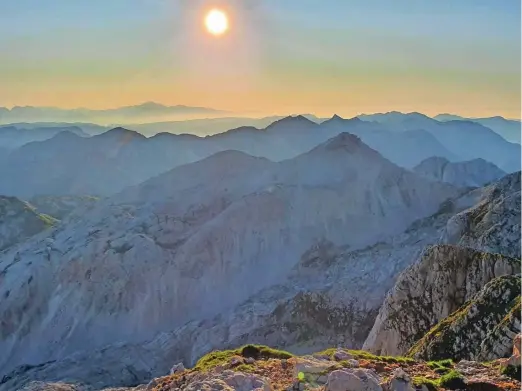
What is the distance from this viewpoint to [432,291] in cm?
2880

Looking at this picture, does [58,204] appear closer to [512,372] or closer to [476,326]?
[476,326]

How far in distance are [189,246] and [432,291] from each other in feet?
175

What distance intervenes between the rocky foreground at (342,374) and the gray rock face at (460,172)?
372 ft

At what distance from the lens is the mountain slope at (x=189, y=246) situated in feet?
241

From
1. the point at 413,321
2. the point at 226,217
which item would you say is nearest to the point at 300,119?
the point at 226,217

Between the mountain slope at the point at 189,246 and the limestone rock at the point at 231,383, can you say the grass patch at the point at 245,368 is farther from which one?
the mountain slope at the point at 189,246

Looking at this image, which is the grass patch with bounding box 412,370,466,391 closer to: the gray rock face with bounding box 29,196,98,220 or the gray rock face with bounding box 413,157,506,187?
the gray rock face with bounding box 413,157,506,187

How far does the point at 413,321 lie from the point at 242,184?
222ft

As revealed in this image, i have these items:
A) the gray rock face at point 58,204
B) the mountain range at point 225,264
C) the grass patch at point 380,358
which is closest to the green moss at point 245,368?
the grass patch at point 380,358

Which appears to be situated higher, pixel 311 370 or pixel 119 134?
pixel 119 134

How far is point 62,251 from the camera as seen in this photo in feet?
267

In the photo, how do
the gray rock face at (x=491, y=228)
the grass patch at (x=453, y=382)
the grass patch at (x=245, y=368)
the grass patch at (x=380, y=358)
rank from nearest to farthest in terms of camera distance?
1. the grass patch at (x=453, y=382)
2. the grass patch at (x=245, y=368)
3. the grass patch at (x=380, y=358)
4. the gray rock face at (x=491, y=228)

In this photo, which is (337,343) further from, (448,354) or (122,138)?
(122,138)

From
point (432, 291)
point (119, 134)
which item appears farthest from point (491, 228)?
point (119, 134)
